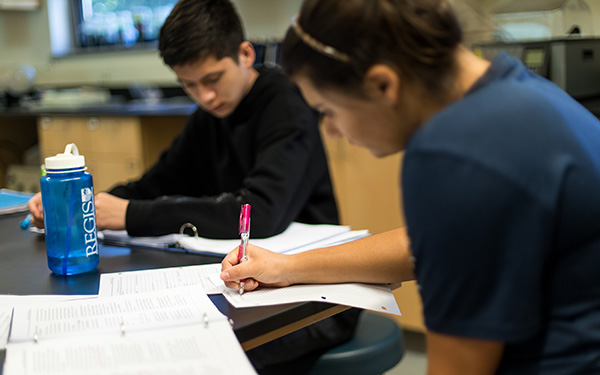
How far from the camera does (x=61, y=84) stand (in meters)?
4.61

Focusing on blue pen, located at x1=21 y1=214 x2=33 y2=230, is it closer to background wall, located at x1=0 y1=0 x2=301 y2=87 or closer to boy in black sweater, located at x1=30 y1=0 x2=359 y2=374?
boy in black sweater, located at x1=30 y1=0 x2=359 y2=374

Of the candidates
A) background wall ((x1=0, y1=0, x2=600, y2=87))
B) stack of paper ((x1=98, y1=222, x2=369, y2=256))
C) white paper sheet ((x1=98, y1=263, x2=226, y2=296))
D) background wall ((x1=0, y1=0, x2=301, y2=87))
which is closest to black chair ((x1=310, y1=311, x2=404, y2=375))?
stack of paper ((x1=98, y1=222, x2=369, y2=256))

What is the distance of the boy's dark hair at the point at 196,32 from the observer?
140 cm

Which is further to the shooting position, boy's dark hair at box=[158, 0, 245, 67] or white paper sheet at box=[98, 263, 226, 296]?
boy's dark hair at box=[158, 0, 245, 67]

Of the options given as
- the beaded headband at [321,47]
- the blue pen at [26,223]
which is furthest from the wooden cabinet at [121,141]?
the beaded headband at [321,47]

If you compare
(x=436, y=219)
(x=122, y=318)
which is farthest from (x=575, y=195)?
(x=122, y=318)

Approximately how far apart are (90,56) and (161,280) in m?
3.85

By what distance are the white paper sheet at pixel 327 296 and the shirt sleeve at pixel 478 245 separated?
0.26 meters

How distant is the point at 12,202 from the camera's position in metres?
1.53

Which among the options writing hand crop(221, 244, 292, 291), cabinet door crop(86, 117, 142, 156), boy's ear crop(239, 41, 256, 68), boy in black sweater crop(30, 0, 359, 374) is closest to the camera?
writing hand crop(221, 244, 292, 291)

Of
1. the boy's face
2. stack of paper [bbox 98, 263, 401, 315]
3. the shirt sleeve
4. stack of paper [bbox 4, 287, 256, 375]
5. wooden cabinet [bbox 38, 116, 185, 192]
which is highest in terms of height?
the boy's face

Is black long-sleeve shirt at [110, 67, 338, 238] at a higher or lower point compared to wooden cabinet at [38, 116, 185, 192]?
higher

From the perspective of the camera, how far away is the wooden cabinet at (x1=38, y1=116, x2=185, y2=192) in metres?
3.25

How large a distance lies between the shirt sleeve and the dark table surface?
0.26 meters
